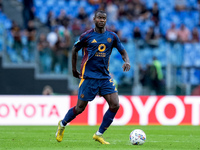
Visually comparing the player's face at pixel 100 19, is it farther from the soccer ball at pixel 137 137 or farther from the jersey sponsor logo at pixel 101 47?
the soccer ball at pixel 137 137

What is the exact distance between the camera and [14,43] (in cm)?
1816

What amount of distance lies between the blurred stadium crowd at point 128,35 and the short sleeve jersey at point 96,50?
9466 millimetres

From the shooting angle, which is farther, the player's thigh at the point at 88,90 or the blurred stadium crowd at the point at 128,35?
the blurred stadium crowd at the point at 128,35

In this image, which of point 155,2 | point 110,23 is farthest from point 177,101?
point 155,2

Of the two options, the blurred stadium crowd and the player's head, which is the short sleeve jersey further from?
the blurred stadium crowd

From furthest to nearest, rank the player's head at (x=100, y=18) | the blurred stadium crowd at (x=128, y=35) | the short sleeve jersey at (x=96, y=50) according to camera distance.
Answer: the blurred stadium crowd at (x=128, y=35), the short sleeve jersey at (x=96, y=50), the player's head at (x=100, y=18)

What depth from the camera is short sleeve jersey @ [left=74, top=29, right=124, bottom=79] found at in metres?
8.15

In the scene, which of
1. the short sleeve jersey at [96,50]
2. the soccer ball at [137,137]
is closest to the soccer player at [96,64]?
the short sleeve jersey at [96,50]

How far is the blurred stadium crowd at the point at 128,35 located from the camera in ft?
58.4

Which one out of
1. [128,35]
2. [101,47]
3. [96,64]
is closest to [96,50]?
[101,47]

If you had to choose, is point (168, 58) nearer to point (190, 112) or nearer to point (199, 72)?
point (199, 72)

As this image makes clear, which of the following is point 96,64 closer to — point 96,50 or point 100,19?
point 96,50

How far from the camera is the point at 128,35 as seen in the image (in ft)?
65.7

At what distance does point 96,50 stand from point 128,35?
12.0 metres
